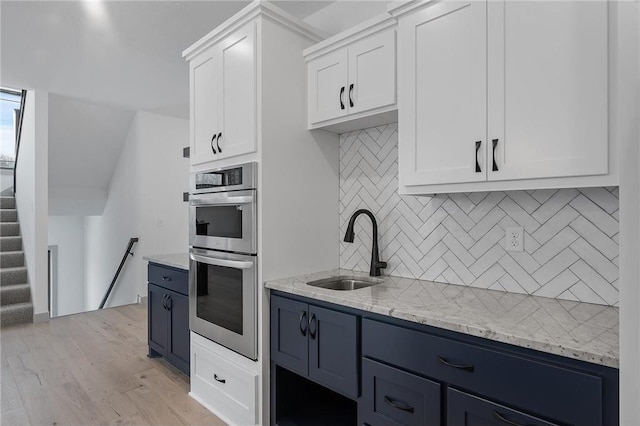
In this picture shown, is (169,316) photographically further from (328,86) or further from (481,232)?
(481,232)

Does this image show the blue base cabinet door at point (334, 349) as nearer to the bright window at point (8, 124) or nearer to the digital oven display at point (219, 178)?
the digital oven display at point (219, 178)

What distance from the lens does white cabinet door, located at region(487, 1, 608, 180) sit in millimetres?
1261

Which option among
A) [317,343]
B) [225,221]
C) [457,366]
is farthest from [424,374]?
[225,221]

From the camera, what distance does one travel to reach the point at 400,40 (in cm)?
179

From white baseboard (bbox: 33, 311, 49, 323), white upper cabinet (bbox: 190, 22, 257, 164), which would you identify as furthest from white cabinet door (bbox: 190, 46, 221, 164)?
white baseboard (bbox: 33, 311, 49, 323)

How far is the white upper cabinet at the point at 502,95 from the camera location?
4.18 ft

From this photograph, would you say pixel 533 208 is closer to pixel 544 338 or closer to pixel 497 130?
pixel 497 130

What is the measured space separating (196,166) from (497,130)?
1.97 meters

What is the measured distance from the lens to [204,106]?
2.51 metres

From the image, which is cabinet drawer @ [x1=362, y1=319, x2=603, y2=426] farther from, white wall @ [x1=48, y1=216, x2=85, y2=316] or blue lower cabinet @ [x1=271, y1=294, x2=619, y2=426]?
white wall @ [x1=48, y1=216, x2=85, y2=316]

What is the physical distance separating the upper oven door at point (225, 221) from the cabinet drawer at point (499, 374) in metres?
0.92

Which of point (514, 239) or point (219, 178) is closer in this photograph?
point (514, 239)

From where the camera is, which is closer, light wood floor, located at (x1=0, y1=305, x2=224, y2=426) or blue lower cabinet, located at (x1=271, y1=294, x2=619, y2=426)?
blue lower cabinet, located at (x1=271, y1=294, x2=619, y2=426)

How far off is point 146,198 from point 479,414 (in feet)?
17.0
